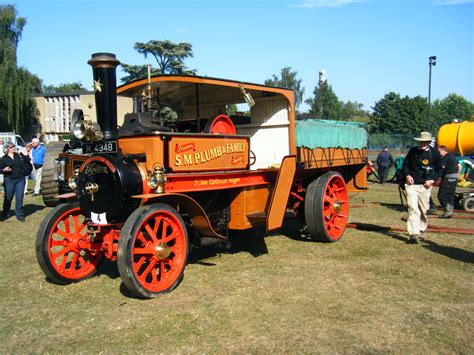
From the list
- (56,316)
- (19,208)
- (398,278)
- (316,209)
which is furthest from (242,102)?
(19,208)

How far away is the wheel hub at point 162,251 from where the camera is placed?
4.14 meters

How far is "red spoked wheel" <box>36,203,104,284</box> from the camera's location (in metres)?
4.53

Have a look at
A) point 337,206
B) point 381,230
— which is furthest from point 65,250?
point 381,230

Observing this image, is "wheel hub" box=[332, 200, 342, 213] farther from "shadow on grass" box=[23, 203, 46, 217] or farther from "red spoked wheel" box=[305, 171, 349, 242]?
"shadow on grass" box=[23, 203, 46, 217]

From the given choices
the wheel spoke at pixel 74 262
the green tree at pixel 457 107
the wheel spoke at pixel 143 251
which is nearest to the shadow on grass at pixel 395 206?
the wheel spoke at pixel 143 251

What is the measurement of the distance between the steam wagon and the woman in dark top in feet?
11.0

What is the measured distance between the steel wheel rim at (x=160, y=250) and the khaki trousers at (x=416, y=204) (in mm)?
3442

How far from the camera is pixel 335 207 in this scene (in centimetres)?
670

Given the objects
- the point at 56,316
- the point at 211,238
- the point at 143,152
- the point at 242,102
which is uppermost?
the point at 242,102

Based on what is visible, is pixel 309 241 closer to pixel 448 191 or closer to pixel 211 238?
pixel 211 238

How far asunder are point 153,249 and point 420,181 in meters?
4.05

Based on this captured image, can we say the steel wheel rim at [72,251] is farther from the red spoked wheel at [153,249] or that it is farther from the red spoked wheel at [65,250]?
the red spoked wheel at [153,249]

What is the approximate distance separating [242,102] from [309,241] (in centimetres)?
227

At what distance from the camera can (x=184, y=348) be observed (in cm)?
320
